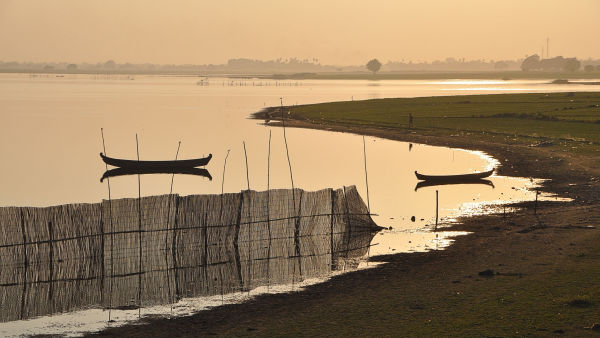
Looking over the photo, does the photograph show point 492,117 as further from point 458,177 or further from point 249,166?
point 458,177

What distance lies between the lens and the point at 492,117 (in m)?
88.0

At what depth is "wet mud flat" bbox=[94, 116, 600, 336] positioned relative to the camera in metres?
20.1

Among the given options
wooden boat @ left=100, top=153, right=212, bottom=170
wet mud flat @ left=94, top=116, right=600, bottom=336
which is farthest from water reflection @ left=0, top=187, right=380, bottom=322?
wooden boat @ left=100, top=153, right=212, bottom=170

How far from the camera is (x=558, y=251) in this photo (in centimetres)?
2786

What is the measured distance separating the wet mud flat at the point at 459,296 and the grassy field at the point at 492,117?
29.1m

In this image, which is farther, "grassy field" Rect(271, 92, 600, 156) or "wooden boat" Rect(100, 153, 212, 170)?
"grassy field" Rect(271, 92, 600, 156)

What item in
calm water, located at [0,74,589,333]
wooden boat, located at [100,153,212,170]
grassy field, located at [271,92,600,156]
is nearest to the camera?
calm water, located at [0,74,589,333]

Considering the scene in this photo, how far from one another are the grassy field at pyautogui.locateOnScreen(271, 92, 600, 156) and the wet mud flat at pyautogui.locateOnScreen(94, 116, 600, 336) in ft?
95.4

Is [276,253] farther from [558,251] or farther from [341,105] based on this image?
[341,105]

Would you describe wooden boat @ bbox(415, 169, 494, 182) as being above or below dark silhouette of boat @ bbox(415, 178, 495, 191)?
above

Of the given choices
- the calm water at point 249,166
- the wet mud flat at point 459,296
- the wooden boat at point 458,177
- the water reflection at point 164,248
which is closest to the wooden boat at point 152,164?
the calm water at point 249,166

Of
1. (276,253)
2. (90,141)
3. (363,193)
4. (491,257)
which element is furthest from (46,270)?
(90,141)

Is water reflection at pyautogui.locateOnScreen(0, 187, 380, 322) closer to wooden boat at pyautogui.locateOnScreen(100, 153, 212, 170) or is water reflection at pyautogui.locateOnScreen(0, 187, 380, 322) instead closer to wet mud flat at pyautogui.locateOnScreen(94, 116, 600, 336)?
wet mud flat at pyautogui.locateOnScreen(94, 116, 600, 336)

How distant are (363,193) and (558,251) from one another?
1887cm
